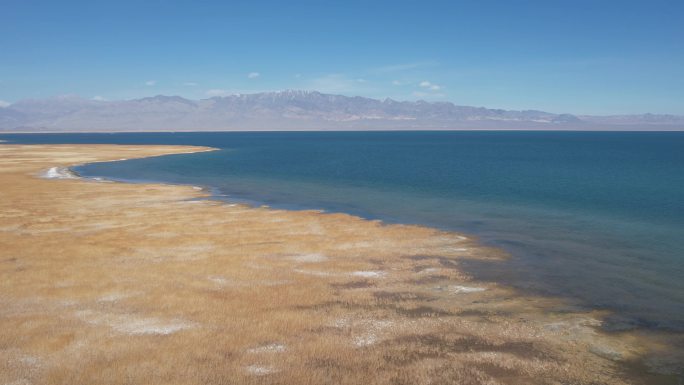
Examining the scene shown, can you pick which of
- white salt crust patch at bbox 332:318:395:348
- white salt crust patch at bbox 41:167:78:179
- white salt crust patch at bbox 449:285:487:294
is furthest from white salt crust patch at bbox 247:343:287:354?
white salt crust patch at bbox 41:167:78:179

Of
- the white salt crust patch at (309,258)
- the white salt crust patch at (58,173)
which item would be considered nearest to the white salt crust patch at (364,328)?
the white salt crust patch at (309,258)

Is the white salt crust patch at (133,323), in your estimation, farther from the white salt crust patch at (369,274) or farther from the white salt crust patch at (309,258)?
the white salt crust patch at (309,258)

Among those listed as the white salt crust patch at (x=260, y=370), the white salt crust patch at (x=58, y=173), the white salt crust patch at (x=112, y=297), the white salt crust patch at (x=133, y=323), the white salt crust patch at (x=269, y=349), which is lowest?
the white salt crust patch at (x=260, y=370)

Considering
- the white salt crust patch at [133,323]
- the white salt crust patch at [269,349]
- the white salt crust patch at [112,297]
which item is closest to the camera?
the white salt crust patch at [269,349]

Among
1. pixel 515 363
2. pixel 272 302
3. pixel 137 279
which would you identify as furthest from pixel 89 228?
pixel 515 363

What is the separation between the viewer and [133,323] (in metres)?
18.2

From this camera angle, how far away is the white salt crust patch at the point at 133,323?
17531mm

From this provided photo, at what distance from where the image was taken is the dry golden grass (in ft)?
48.7

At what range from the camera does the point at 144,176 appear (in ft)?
240

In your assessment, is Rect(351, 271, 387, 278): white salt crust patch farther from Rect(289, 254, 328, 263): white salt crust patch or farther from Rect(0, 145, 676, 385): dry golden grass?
Rect(289, 254, 328, 263): white salt crust patch

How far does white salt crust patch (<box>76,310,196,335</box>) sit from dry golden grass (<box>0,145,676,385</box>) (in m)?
0.07

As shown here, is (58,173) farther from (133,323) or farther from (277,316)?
(277,316)

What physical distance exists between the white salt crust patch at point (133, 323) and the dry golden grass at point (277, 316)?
7 cm

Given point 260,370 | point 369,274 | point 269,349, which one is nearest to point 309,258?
point 369,274
